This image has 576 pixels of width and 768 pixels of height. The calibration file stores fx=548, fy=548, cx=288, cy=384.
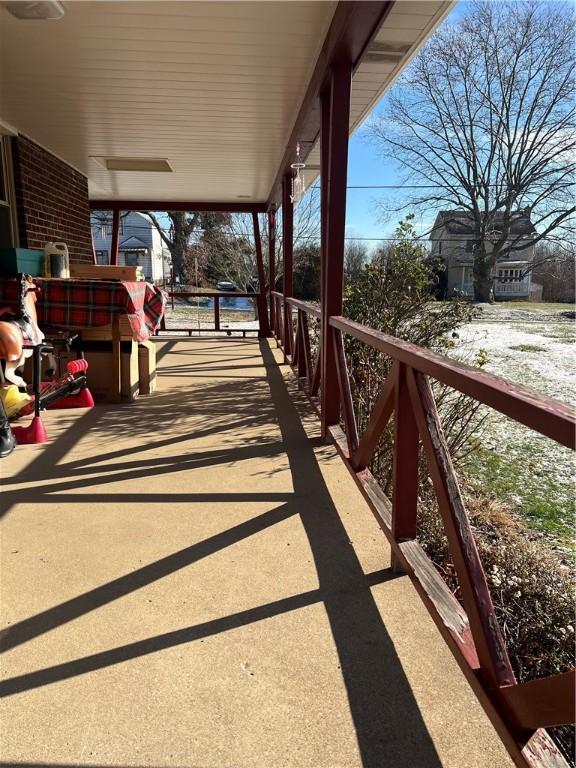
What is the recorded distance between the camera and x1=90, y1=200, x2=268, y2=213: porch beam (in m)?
8.97

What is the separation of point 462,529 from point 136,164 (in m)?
6.05

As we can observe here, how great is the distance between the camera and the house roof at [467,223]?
16.7m

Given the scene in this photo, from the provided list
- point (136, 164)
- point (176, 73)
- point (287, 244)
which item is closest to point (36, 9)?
point (176, 73)

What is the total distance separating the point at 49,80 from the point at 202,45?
1.24 metres

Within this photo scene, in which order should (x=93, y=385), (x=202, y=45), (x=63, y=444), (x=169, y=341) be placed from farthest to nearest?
(x=169, y=341) < (x=93, y=385) < (x=63, y=444) < (x=202, y=45)

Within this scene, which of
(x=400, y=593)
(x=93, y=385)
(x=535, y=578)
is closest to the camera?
(x=400, y=593)

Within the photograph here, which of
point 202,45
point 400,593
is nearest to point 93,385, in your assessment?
point 202,45

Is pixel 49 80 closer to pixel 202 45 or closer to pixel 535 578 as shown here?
pixel 202 45

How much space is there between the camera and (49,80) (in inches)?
139

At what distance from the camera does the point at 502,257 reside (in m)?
17.5

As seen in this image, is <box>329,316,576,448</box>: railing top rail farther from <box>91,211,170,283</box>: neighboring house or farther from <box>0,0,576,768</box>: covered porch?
<box>91,211,170,283</box>: neighboring house

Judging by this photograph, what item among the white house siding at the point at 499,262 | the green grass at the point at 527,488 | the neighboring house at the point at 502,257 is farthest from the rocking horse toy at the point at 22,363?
the neighboring house at the point at 502,257

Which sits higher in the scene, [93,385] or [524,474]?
[93,385]

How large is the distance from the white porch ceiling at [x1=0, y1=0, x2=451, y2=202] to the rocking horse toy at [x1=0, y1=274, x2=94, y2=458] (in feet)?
4.38
